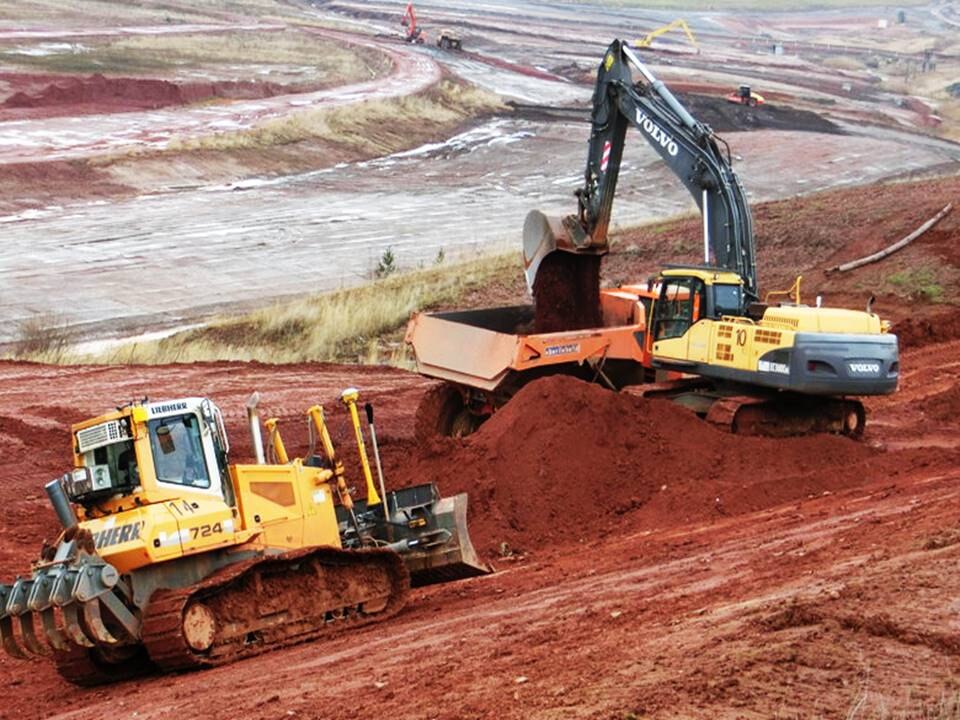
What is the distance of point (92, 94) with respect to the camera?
62812 mm

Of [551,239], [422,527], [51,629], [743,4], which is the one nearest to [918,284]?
[551,239]

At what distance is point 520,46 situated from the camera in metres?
90.8

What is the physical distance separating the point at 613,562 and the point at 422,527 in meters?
1.81

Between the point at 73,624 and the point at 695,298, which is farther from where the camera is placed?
the point at 695,298

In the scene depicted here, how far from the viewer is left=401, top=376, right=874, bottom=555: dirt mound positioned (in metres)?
16.7

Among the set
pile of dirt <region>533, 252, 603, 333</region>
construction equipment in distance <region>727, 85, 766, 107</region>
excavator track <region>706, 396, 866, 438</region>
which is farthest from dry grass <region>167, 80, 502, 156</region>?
excavator track <region>706, 396, 866, 438</region>

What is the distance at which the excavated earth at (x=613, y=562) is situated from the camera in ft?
→ 28.6

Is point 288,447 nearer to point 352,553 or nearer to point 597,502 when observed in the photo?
point 597,502

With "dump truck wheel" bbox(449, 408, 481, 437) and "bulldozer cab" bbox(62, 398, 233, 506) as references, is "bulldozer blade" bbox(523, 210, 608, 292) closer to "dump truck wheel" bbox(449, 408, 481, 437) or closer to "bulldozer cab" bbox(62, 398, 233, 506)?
"dump truck wheel" bbox(449, 408, 481, 437)

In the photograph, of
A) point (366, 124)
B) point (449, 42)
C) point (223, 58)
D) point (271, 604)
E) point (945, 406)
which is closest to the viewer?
point (271, 604)

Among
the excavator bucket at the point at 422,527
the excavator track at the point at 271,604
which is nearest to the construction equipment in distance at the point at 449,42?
the excavator bucket at the point at 422,527

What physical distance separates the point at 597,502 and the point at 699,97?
5354 centimetres

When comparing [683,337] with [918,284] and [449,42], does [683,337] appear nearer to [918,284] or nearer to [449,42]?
[918,284]

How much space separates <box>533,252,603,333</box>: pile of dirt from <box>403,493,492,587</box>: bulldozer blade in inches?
258
